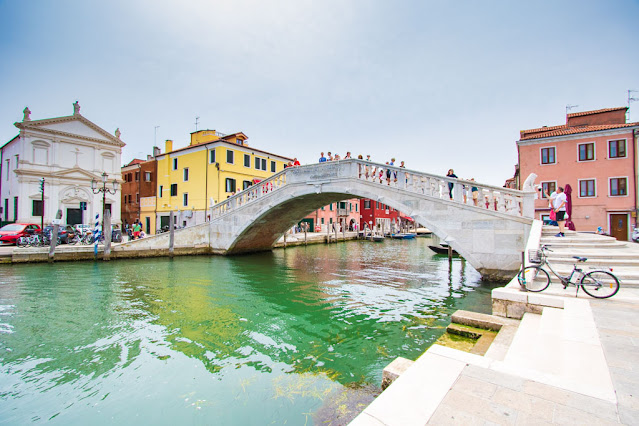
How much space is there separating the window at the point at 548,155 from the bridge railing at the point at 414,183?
32.9ft

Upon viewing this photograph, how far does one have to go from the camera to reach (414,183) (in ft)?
32.9

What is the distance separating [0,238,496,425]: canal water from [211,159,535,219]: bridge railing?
8.14ft

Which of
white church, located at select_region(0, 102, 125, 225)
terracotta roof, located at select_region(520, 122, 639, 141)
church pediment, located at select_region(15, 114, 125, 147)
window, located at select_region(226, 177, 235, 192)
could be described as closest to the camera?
terracotta roof, located at select_region(520, 122, 639, 141)

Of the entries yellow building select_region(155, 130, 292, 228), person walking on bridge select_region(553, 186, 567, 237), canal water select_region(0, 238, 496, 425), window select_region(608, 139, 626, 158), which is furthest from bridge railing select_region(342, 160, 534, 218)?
yellow building select_region(155, 130, 292, 228)

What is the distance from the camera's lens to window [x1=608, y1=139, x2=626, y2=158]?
A: 16.4 meters

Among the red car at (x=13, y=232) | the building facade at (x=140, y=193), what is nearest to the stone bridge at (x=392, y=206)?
the red car at (x=13, y=232)

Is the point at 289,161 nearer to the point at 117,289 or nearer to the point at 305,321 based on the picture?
the point at 117,289

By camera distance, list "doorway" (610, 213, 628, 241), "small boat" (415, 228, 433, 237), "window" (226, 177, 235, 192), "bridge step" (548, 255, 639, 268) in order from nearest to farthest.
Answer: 1. "bridge step" (548, 255, 639, 268)
2. "doorway" (610, 213, 628, 241)
3. "window" (226, 177, 235, 192)
4. "small boat" (415, 228, 433, 237)

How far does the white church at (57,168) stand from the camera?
836 inches

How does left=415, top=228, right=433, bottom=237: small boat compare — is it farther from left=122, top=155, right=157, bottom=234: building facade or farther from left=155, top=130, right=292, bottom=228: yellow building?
left=122, top=155, right=157, bottom=234: building facade

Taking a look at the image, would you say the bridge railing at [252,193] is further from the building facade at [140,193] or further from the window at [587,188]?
the window at [587,188]

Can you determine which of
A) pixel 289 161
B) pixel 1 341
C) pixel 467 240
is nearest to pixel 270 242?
pixel 289 161

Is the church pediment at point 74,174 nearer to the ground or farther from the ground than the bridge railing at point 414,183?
farther from the ground

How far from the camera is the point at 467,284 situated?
9812 mm
